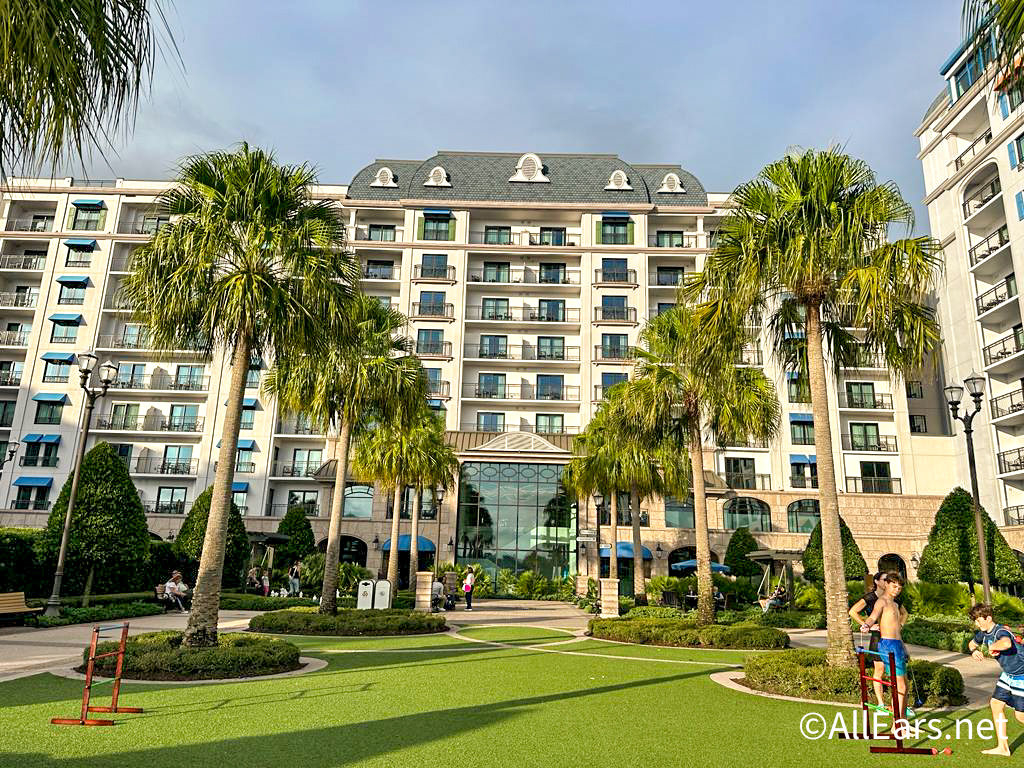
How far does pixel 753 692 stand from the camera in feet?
36.0

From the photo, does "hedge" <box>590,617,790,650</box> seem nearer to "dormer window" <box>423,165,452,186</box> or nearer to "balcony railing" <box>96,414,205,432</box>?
"balcony railing" <box>96,414,205,432</box>

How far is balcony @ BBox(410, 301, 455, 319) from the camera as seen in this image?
52.4 meters

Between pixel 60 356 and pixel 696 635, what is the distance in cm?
5203

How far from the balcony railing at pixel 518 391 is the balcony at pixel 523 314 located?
5.23 meters

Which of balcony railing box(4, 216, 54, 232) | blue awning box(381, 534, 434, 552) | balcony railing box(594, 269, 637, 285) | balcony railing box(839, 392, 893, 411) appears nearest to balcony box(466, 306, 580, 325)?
balcony railing box(594, 269, 637, 285)

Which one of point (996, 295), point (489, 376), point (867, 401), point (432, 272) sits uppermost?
point (432, 272)

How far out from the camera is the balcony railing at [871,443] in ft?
161

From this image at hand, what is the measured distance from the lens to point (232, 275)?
13352 mm

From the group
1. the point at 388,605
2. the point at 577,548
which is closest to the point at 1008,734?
the point at 388,605

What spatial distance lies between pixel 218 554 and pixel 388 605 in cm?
1282

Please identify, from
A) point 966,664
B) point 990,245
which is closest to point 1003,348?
point 990,245

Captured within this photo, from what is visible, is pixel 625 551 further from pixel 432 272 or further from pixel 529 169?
pixel 529 169

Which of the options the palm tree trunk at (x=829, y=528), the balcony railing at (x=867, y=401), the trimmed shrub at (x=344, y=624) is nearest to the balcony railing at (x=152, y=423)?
the trimmed shrub at (x=344, y=624)

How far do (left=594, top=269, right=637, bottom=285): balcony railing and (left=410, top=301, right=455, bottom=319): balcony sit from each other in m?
11.5
